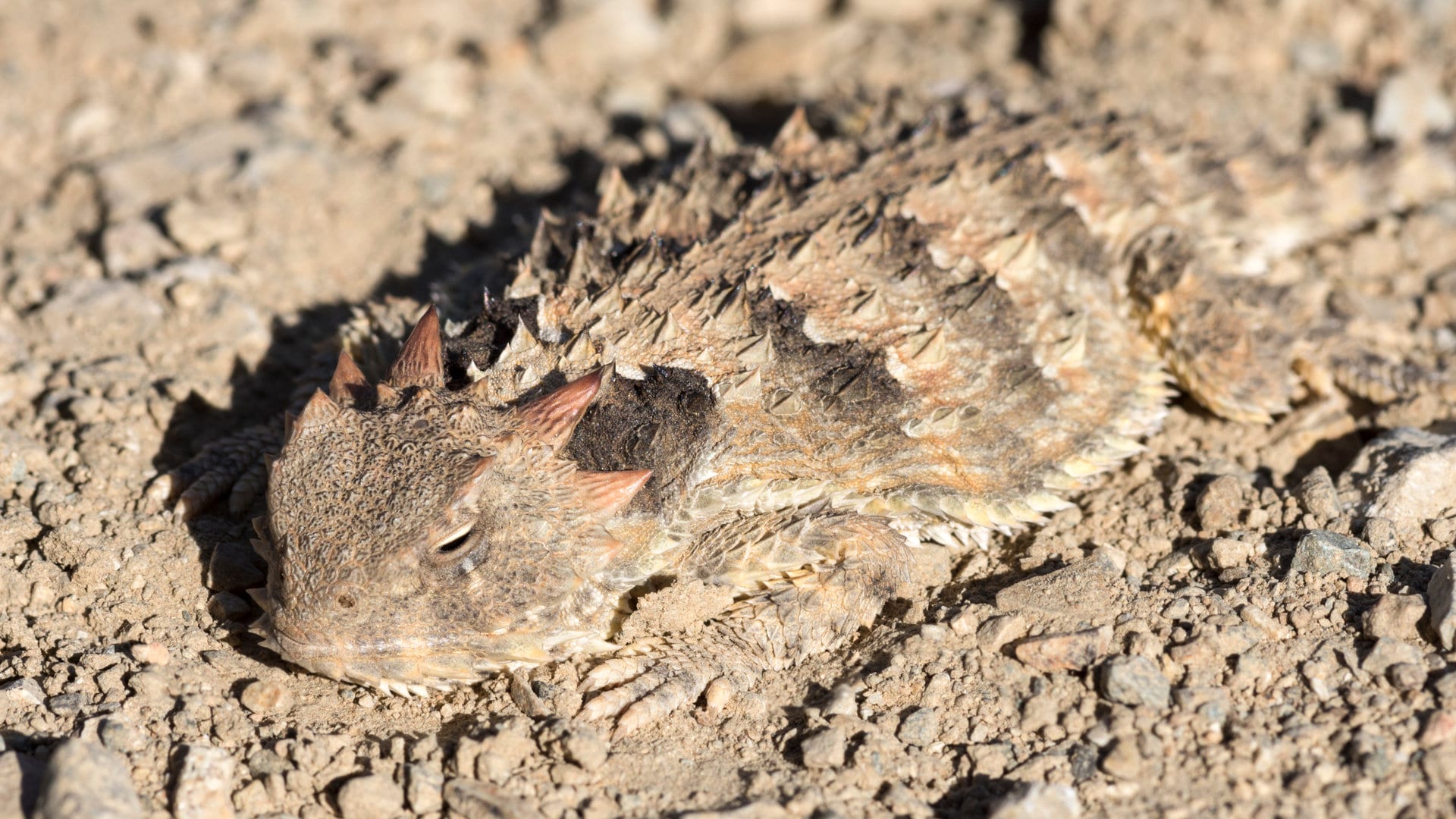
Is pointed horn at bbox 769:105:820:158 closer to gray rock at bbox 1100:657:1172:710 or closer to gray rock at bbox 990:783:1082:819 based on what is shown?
gray rock at bbox 1100:657:1172:710

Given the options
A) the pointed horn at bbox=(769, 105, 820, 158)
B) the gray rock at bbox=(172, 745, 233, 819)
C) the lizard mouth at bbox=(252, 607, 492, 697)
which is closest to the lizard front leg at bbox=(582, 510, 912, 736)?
the lizard mouth at bbox=(252, 607, 492, 697)

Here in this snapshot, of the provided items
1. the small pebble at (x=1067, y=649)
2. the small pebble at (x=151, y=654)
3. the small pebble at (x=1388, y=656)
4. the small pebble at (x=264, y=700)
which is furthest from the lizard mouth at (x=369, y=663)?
the small pebble at (x=1388, y=656)

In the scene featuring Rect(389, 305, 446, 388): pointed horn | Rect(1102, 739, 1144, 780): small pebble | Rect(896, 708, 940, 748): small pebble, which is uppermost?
Rect(389, 305, 446, 388): pointed horn

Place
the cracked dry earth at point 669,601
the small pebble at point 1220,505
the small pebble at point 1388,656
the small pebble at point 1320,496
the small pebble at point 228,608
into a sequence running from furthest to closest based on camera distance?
the small pebble at point 1220,505 → the small pebble at point 1320,496 → the small pebble at point 228,608 → the small pebble at point 1388,656 → the cracked dry earth at point 669,601

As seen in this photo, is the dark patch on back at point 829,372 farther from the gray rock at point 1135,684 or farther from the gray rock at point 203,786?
the gray rock at point 203,786

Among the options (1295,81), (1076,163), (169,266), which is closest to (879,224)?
(1076,163)

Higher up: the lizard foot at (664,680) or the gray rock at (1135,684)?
the gray rock at (1135,684)
